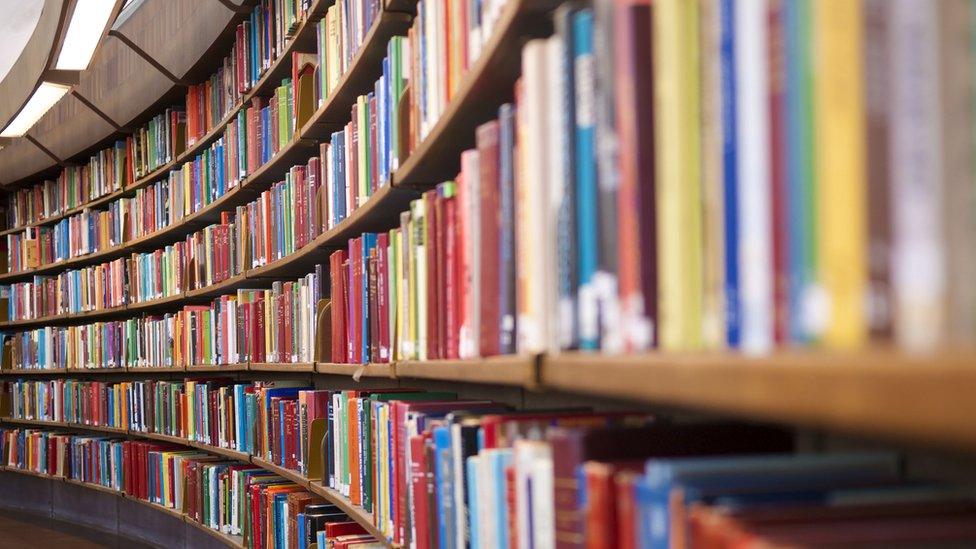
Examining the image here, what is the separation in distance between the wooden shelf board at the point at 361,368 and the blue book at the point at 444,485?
50cm

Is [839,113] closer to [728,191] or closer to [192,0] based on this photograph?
[728,191]

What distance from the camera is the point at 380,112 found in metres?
2.44

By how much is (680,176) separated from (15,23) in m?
8.06

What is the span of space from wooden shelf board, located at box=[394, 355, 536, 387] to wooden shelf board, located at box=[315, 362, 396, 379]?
0.24 metres

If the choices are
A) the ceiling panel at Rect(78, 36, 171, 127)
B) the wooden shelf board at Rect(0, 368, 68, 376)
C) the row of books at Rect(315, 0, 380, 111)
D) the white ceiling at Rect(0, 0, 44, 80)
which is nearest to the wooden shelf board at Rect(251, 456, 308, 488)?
A: the row of books at Rect(315, 0, 380, 111)

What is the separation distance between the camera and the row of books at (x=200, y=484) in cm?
335

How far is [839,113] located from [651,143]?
0.96 feet

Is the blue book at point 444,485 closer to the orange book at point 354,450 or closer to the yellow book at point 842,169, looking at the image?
the orange book at point 354,450

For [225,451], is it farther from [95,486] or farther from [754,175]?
[754,175]

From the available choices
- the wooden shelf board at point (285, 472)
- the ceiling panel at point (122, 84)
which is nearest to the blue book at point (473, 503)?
the wooden shelf board at point (285, 472)

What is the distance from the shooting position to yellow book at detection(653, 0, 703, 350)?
0.81 m

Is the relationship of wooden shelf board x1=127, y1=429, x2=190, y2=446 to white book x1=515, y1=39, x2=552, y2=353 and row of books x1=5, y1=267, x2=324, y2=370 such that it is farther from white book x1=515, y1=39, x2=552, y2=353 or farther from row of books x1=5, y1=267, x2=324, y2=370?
white book x1=515, y1=39, x2=552, y2=353

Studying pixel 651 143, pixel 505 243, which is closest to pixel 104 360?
pixel 505 243

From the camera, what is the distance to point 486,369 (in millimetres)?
1461
